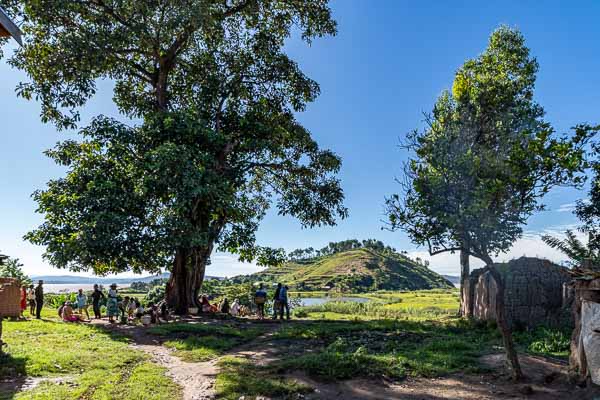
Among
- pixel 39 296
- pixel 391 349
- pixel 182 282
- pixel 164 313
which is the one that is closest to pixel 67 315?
pixel 39 296

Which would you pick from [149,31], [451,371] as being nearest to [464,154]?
[451,371]

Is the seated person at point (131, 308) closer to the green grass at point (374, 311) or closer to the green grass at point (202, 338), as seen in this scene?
the green grass at point (202, 338)

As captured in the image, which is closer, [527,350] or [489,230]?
[489,230]

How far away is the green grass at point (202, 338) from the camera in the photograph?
12422 mm

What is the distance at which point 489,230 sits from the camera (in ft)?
31.0

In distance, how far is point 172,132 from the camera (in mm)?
19438

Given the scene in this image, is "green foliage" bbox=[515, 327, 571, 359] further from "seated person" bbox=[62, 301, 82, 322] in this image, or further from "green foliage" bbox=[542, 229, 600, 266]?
"seated person" bbox=[62, 301, 82, 322]

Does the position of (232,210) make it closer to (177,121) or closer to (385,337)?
(177,121)

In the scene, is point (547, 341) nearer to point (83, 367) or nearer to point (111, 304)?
point (83, 367)

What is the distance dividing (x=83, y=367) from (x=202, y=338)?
491 cm

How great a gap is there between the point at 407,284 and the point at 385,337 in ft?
386

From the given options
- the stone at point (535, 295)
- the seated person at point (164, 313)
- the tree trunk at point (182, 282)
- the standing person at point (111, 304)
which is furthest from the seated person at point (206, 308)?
the stone at point (535, 295)

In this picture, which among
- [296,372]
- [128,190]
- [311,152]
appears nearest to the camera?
[296,372]

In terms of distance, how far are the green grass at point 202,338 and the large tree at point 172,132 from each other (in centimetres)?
364
